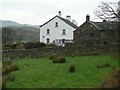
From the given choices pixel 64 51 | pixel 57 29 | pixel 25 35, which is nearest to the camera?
pixel 64 51

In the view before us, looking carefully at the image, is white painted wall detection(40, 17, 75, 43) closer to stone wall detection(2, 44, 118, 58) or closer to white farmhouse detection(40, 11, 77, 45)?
white farmhouse detection(40, 11, 77, 45)

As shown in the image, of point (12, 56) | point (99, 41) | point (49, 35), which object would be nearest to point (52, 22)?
point (49, 35)

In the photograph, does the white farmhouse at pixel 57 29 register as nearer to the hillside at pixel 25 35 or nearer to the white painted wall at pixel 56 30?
the white painted wall at pixel 56 30

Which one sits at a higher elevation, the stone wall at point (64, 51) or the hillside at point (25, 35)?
the hillside at point (25, 35)

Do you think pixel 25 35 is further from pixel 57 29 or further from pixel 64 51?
pixel 64 51

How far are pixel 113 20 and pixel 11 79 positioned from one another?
641 inches

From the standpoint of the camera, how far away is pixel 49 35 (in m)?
61.9

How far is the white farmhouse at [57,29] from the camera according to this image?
6056 centimetres

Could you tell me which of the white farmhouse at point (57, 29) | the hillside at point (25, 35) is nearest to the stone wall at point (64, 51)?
the white farmhouse at point (57, 29)

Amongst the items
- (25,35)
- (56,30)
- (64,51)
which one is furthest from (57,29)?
(25,35)

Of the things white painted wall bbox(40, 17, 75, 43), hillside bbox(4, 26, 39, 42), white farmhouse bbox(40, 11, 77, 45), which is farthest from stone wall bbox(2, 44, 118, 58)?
hillside bbox(4, 26, 39, 42)

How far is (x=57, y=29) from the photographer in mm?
61500

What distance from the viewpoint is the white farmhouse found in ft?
199

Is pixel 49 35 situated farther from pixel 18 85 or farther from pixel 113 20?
pixel 18 85
